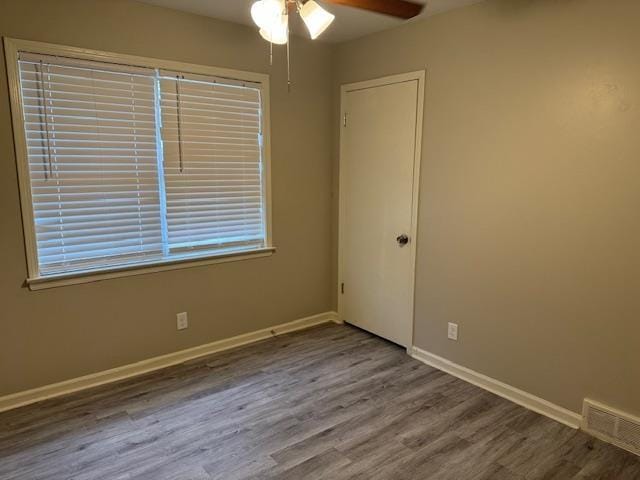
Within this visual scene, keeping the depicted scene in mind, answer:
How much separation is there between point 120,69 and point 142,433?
2142mm

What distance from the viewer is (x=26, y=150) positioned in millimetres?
2438

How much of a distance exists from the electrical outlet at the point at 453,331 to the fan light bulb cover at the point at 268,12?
2.21m

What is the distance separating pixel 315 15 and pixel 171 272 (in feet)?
6.49

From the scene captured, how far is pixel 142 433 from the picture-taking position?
2.34m

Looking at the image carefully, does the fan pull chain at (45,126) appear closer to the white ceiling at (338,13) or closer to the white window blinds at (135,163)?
the white window blinds at (135,163)

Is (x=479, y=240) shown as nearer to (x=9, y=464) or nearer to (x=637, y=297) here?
(x=637, y=297)

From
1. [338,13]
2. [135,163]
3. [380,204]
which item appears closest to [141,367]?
[135,163]

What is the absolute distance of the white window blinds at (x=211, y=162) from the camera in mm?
2945

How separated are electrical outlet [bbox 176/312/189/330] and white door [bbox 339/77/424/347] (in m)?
1.40

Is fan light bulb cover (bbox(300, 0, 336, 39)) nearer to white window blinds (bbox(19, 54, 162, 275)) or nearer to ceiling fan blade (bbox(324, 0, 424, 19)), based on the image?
ceiling fan blade (bbox(324, 0, 424, 19))

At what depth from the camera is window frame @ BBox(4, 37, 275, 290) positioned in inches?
93.6

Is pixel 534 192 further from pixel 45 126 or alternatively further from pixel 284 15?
pixel 45 126

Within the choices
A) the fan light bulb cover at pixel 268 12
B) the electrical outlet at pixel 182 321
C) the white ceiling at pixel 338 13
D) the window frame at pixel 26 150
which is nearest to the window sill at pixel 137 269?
the window frame at pixel 26 150

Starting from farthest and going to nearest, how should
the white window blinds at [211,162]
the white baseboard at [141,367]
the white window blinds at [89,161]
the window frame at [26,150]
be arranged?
the white window blinds at [211,162], the white baseboard at [141,367], the white window blinds at [89,161], the window frame at [26,150]
